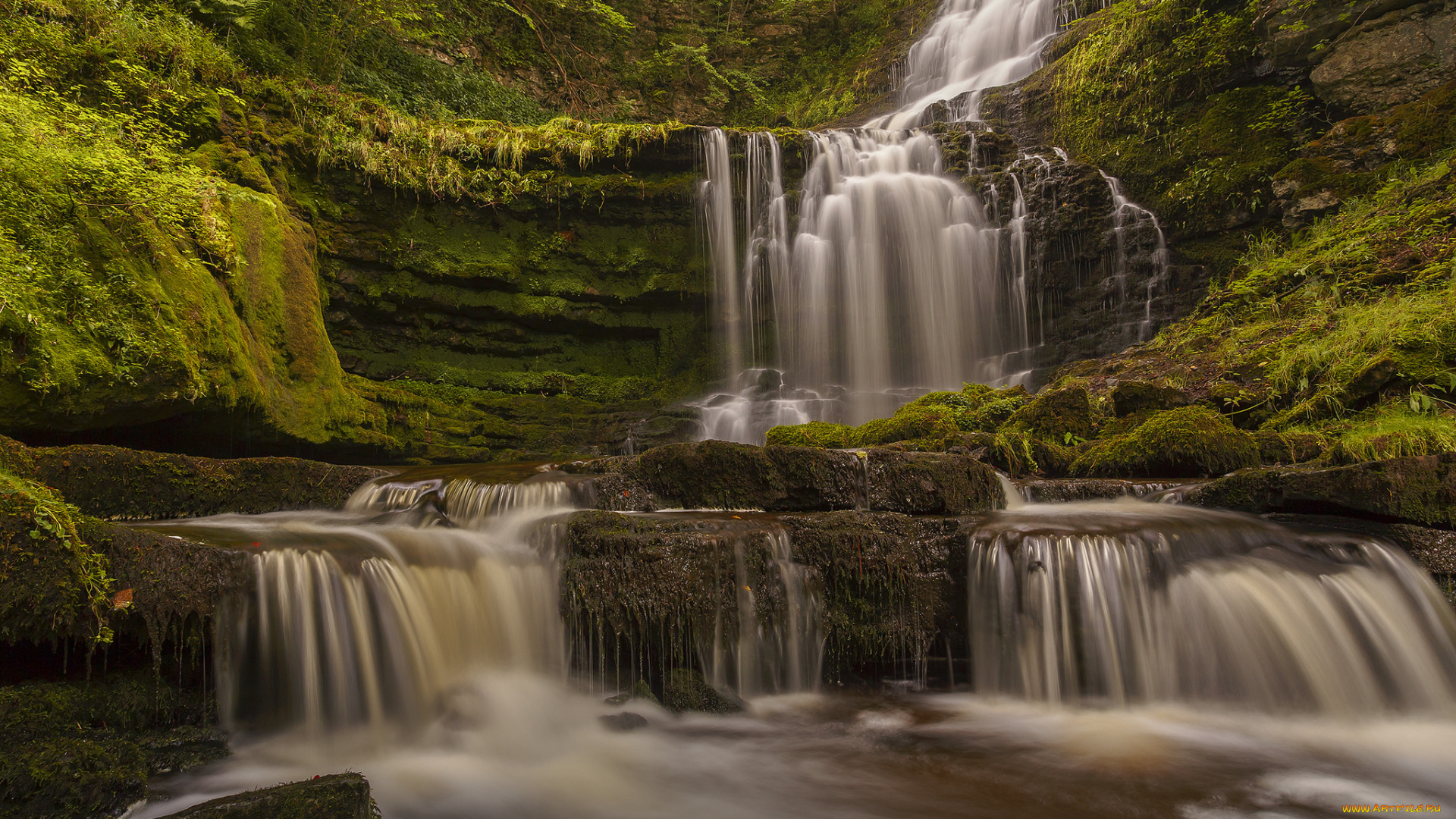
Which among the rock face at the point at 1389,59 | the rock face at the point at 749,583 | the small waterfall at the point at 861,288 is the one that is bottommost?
the rock face at the point at 749,583

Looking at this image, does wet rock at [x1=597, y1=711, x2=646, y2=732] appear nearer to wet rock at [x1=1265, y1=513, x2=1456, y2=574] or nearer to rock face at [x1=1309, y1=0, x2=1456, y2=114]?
wet rock at [x1=1265, y1=513, x2=1456, y2=574]

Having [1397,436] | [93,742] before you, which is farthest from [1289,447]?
[93,742]

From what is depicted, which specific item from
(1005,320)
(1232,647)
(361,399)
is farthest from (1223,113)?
(361,399)

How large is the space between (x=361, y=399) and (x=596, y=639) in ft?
22.6

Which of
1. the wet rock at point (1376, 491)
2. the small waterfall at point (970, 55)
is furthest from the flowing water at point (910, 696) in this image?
the small waterfall at point (970, 55)

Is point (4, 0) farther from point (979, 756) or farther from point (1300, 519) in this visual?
point (1300, 519)

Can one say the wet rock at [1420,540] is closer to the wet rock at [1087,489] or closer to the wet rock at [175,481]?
the wet rock at [1087,489]

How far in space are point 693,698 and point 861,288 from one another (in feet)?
33.2

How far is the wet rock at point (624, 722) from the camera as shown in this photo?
3912mm

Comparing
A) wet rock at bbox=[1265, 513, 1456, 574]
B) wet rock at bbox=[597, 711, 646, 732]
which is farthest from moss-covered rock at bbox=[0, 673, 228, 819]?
wet rock at bbox=[1265, 513, 1456, 574]

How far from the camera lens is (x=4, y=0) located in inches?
269

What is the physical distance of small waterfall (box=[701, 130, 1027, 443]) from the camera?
1266cm

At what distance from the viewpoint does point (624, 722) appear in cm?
394

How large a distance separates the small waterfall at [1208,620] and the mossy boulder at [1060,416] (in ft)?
11.4
